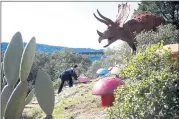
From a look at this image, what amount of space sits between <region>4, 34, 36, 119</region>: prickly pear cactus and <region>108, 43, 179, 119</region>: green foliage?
1.34 metres

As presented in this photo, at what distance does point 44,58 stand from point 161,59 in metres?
31.7

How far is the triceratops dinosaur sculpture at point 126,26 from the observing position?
1149 cm

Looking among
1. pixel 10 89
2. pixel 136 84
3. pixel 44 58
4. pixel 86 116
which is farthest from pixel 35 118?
pixel 44 58

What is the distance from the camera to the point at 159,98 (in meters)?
4.25

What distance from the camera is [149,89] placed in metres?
4.38

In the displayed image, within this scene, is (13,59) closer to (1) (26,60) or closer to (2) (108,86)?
(1) (26,60)

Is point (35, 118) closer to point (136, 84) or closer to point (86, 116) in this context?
point (86, 116)

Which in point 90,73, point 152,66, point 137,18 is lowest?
point 90,73

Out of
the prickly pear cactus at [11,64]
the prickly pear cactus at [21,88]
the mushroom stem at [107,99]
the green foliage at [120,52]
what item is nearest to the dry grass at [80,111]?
the mushroom stem at [107,99]

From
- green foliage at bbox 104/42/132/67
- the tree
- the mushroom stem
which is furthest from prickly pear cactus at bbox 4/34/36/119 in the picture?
the tree

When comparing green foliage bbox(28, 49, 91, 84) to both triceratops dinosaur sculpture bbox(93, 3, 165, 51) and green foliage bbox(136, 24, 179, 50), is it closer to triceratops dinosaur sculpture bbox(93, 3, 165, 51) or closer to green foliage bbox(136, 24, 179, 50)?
triceratops dinosaur sculpture bbox(93, 3, 165, 51)

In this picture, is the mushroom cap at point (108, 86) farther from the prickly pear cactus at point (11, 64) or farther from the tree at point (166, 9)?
the tree at point (166, 9)

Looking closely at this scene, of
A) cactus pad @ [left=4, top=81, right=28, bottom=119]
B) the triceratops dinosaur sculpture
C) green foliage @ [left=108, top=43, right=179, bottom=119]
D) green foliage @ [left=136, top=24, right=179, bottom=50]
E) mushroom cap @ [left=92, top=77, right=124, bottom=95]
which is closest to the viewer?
green foliage @ [left=108, top=43, right=179, bottom=119]

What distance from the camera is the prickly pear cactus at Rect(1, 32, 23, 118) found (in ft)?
16.0
